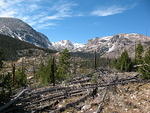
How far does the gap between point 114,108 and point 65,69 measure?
1815 inches

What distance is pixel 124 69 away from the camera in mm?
86250

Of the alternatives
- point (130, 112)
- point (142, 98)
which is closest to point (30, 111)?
point (130, 112)

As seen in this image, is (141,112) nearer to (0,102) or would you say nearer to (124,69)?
(0,102)

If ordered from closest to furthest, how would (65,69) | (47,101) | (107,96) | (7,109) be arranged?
(7,109), (107,96), (47,101), (65,69)

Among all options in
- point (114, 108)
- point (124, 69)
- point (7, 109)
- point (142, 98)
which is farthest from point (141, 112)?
point (124, 69)

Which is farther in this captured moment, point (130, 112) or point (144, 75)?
point (144, 75)

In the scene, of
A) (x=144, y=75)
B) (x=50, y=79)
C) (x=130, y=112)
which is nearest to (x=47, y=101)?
(x=130, y=112)

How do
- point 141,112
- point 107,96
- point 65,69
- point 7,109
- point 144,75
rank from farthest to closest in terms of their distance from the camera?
1. point 65,69
2. point 144,75
3. point 107,96
4. point 7,109
5. point 141,112

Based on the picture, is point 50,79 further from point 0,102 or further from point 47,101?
point 0,102

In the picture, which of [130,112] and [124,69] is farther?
[124,69]

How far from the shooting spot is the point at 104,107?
22641mm

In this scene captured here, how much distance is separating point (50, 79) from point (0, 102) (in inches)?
1405

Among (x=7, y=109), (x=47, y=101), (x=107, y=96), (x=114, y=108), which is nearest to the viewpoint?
(x=114, y=108)

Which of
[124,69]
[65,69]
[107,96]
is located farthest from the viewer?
[124,69]
